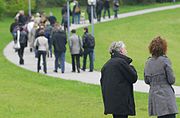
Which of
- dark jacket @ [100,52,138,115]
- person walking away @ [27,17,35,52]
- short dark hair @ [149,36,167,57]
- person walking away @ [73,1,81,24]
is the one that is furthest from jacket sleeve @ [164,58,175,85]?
person walking away @ [73,1,81,24]

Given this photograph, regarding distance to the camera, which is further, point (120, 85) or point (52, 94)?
point (52, 94)

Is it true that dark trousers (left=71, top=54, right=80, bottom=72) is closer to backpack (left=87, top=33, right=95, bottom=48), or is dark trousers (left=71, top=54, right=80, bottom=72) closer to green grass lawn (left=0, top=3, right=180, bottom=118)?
backpack (left=87, top=33, right=95, bottom=48)

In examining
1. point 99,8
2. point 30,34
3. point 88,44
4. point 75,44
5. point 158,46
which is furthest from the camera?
point 99,8

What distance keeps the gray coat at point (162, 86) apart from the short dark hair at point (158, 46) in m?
0.11

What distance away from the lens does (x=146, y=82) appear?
11.2m

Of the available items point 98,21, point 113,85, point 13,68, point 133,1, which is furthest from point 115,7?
point 113,85

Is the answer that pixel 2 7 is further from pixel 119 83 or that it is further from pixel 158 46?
pixel 158 46

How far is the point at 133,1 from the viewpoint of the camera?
6506 cm

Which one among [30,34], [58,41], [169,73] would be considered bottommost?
[30,34]

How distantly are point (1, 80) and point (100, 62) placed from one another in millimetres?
7693

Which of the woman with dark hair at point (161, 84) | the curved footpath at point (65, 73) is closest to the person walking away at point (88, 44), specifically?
the curved footpath at point (65, 73)

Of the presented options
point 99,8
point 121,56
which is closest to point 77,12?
point 99,8

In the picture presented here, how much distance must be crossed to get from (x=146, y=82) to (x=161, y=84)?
1.02ft

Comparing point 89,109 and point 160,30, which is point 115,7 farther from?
point 89,109
